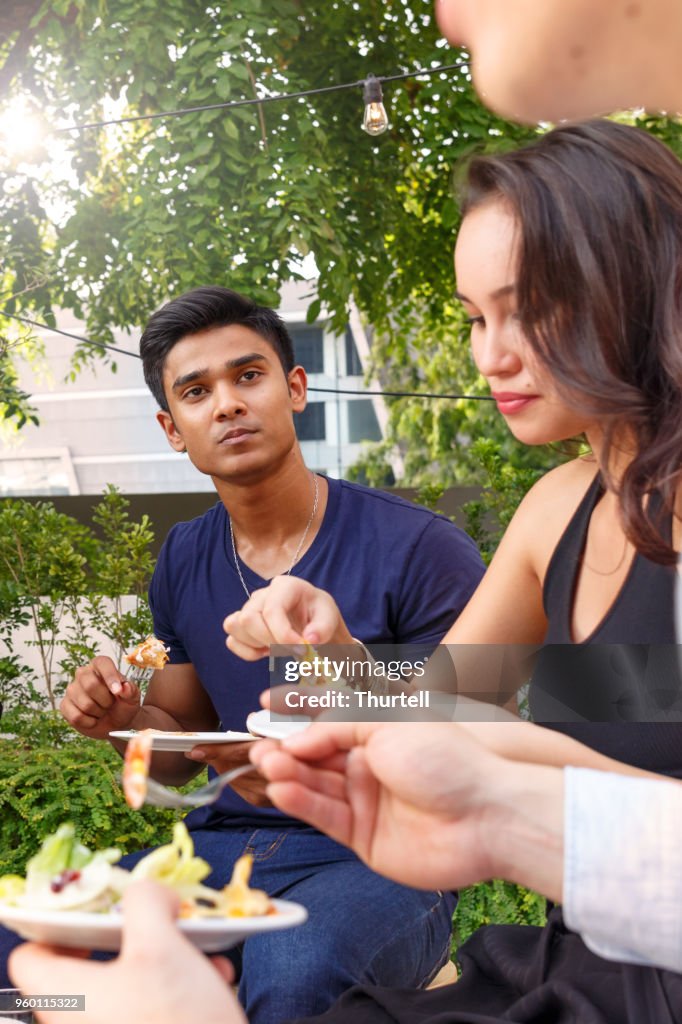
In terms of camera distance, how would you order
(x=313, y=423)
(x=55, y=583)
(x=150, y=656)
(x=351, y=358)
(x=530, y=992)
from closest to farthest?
(x=530, y=992)
(x=150, y=656)
(x=55, y=583)
(x=313, y=423)
(x=351, y=358)

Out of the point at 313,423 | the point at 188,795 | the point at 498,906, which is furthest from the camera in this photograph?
the point at 313,423

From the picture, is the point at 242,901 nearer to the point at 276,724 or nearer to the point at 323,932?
the point at 276,724

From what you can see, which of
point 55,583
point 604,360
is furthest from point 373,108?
point 604,360

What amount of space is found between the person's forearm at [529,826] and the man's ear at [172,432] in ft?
5.64

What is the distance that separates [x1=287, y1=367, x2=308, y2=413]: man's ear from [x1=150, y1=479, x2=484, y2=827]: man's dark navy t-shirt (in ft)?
0.81

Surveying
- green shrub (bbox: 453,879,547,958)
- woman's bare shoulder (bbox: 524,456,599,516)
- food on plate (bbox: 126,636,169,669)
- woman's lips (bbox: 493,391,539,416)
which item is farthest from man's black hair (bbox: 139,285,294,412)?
green shrub (bbox: 453,879,547,958)

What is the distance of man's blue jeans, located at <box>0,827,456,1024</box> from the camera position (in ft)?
5.11

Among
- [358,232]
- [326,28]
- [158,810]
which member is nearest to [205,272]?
[358,232]

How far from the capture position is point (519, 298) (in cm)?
123

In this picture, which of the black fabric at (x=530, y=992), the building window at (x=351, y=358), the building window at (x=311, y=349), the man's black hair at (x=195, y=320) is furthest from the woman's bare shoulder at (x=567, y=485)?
the building window at (x=351, y=358)

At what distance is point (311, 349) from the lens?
638 cm

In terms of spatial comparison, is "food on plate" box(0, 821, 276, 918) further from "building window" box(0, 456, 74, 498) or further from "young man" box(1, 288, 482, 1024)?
"building window" box(0, 456, 74, 498)

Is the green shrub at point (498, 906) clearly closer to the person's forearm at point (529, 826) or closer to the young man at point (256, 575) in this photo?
the young man at point (256, 575)

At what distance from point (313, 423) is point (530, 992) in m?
5.60
